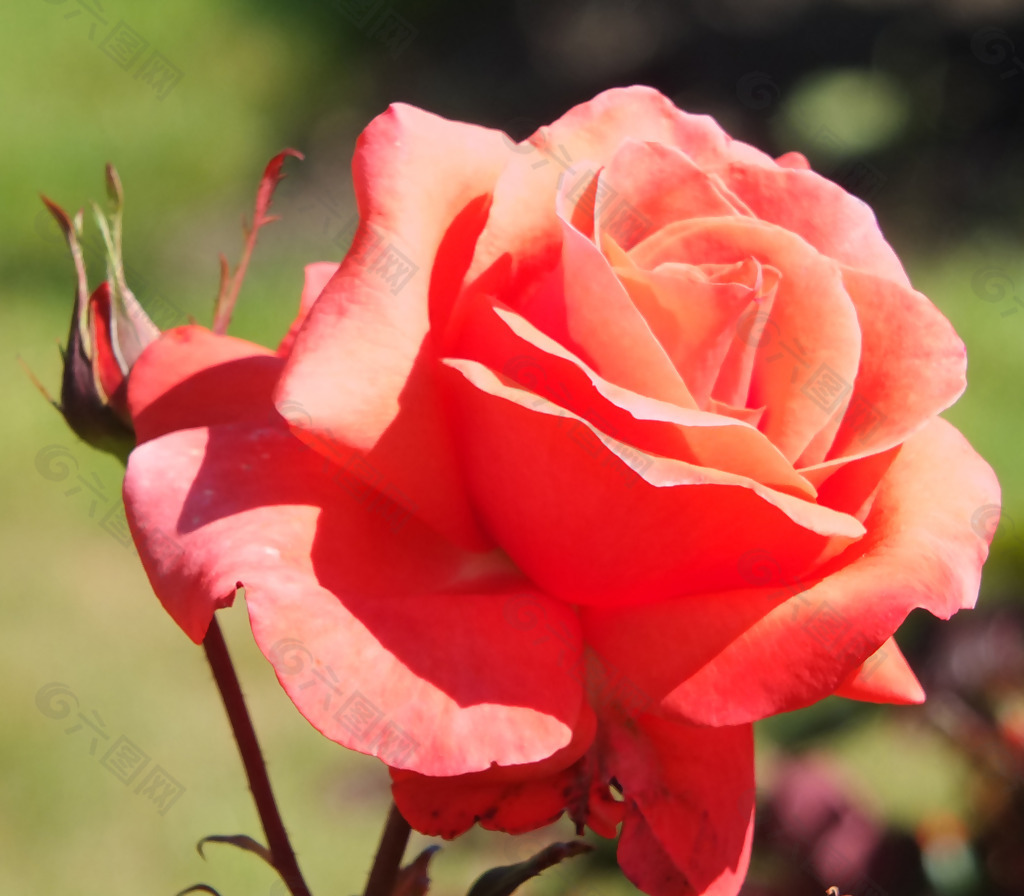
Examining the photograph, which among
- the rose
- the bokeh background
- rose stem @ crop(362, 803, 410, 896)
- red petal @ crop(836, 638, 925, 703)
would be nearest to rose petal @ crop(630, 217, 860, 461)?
the rose

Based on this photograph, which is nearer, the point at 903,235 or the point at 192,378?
the point at 192,378

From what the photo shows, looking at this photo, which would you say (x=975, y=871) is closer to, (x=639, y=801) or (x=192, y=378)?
(x=639, y=801)

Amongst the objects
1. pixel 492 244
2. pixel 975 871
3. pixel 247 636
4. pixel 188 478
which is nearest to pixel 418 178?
pixel 492 244

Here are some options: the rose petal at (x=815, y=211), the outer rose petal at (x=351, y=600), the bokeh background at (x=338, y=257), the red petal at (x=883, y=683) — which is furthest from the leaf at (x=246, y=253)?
the bokeh background at (x=338, y=257)

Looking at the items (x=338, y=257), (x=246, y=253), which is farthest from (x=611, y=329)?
(x=338, y=257)

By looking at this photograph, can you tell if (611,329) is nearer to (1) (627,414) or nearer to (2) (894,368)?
(1) (627,414)

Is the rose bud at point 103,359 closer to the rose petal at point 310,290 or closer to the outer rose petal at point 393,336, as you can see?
the rose petal at point 310,290
